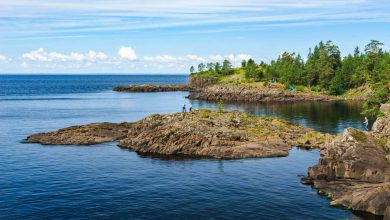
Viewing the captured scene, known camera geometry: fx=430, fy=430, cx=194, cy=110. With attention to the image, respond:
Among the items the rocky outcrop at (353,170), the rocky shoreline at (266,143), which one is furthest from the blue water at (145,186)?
the rocky shoreline at (266,143)

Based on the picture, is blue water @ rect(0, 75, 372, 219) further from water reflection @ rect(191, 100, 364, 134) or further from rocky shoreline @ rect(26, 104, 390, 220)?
water reflection @ rect(191, 100, 364, 134)

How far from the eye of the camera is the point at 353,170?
60.3 meters

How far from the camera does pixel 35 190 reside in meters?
59.6

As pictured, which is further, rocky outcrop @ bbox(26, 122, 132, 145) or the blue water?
rocky outcrop @ bbox(26, 122, 132, 145)

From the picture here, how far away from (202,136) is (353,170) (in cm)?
3259

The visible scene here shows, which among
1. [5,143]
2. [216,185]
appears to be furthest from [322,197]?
[5,143]

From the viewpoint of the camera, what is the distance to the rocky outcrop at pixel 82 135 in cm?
9388

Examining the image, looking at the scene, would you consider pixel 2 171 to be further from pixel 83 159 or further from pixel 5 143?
pixel 5 143

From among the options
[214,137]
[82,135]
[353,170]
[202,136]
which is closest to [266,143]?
[214,137]

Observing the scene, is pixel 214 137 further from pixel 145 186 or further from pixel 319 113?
pixel 319 113

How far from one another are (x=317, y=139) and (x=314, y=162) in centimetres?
1729

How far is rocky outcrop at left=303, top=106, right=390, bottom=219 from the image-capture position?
53412mm

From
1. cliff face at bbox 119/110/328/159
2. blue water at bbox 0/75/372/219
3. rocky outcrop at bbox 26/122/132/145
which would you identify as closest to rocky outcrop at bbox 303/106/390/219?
blue water at bbox 0/75/372/219

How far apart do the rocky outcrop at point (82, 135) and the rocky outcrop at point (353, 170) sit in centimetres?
5016
